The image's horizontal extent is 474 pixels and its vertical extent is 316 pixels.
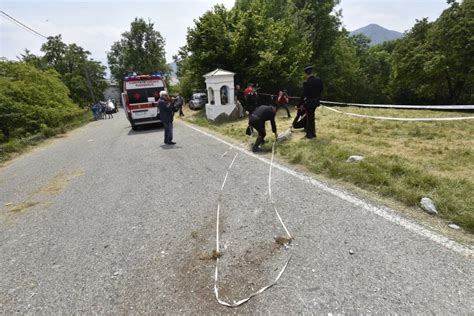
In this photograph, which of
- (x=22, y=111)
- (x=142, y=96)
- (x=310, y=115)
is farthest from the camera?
(x=22, y=111)

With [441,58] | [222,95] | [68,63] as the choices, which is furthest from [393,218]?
[68,63]

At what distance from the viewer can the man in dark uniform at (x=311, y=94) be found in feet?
22.8

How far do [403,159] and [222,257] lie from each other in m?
4.31

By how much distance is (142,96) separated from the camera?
13344 mm

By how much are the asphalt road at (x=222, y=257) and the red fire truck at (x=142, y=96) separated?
8.98 meters

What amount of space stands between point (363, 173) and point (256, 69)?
13681mm

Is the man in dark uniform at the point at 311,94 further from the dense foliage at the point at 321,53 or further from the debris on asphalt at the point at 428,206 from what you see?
the dense foliage at the point at 321,53

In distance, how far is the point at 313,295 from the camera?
2092mm

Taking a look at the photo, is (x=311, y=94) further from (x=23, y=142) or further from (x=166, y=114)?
(x=23, y=142)

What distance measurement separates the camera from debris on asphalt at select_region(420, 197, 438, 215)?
10.1 ft

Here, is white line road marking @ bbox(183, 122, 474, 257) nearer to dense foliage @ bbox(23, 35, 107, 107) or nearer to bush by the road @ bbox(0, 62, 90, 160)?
bush by the road @ bbox(0, 62, 90, 160)

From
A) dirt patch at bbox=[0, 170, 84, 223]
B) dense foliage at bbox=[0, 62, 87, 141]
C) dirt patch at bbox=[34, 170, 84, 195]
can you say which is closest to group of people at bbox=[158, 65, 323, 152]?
dirt patch at bbox=[34, 170, 84, 195]

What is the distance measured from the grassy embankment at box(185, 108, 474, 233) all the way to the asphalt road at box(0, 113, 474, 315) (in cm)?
62

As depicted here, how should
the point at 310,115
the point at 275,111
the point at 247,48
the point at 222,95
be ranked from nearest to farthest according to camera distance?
1. the point at 275,111
2. the point at 310,115
3. the point at 222,95
4. the point at 247,48
